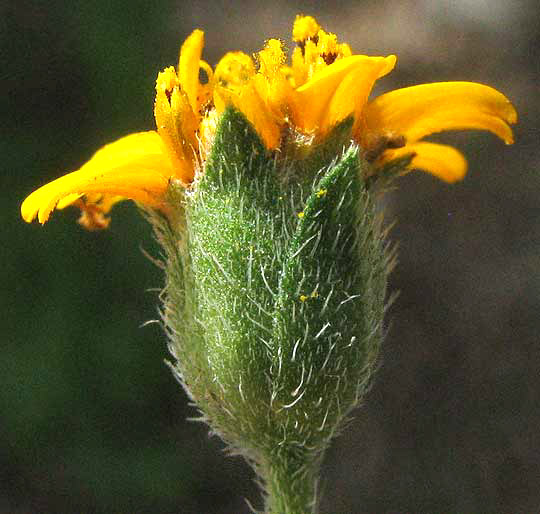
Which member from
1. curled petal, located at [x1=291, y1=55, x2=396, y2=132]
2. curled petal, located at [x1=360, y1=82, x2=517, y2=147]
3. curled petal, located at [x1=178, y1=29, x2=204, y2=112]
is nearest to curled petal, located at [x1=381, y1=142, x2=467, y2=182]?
curled petal, located at [x1=360, y1=82, x2=517, y2=147]

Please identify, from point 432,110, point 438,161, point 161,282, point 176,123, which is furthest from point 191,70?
point 161,282

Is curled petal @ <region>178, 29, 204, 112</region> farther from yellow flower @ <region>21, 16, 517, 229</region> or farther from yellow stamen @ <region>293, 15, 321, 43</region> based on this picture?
yellow stamen @ <region>293, 15, 321, 43</region>

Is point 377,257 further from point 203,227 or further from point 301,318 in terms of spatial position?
point 203,227

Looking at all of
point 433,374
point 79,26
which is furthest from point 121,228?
point 433,374

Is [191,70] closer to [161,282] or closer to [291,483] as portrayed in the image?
[291,483]

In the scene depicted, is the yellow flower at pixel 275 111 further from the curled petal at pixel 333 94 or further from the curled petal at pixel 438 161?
the curled petal at pixel 438 161

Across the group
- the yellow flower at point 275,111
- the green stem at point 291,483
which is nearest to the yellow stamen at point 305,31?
the yellow flower at point 275,111

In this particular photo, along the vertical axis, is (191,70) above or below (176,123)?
above
